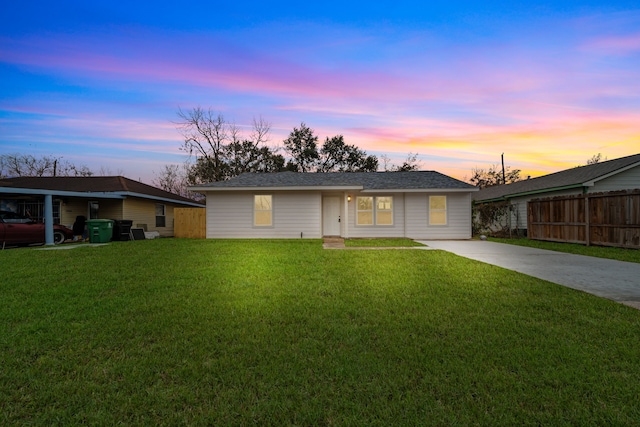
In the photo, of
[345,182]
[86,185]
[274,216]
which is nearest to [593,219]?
[345,182]

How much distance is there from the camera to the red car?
42.8 ft

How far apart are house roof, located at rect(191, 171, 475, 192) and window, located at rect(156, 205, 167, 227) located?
24.2ft

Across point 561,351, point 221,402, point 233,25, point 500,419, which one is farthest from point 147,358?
point 233,25

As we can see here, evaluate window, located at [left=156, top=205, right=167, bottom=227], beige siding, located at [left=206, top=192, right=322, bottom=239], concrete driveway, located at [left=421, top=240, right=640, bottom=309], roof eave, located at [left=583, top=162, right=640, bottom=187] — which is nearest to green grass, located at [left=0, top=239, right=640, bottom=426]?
concrete driveway, located at [left=421, top=240, right=640, bottom=309]

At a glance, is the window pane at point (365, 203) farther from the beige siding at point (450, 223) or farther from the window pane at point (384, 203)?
the beige siding at point (450, 223)

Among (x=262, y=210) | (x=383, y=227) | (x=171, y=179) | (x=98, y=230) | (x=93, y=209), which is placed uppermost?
(x=171, y=179)

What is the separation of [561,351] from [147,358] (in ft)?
13.1

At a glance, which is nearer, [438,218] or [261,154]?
[438,218]

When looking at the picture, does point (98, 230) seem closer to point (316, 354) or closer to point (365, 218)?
point (365, 218)

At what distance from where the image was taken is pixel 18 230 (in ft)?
44.1

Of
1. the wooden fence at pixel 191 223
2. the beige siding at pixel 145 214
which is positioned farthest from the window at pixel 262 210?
the beige siding at pixel 145 214

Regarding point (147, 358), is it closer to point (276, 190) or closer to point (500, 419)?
point (500, 419)

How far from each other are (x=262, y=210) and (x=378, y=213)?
6.22 metres

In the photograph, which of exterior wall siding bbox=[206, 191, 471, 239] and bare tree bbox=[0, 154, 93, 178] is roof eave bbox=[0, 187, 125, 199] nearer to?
exterior wall siding bbox=[206, 191, 471, 239]
